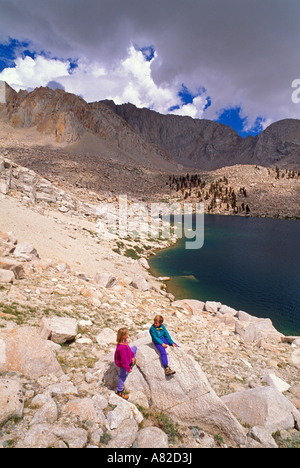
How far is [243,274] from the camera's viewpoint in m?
Result: 26.0

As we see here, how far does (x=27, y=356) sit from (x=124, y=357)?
2.21 meters

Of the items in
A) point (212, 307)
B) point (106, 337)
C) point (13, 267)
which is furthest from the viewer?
point (212, 307)

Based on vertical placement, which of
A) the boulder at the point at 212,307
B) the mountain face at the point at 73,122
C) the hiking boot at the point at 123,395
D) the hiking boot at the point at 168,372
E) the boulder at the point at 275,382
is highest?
the mountain face at the point at 73,122

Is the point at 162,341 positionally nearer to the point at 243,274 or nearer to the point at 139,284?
the point at 139,284

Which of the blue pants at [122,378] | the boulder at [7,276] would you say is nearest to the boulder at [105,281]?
the boulder at [7,276]

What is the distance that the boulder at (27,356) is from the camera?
4922 mm

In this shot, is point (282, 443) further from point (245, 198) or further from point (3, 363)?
point (245, 198)

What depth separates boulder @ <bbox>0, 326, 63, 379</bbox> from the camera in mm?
4922

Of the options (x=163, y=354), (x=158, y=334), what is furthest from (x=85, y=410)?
(x=158, y=334)

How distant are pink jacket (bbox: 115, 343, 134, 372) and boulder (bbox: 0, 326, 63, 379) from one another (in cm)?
138

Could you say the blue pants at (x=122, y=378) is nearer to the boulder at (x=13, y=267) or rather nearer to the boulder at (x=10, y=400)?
the boulder at (x=10, y=400)

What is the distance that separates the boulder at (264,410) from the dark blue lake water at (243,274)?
1236 centimetres

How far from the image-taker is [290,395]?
6551 mm
